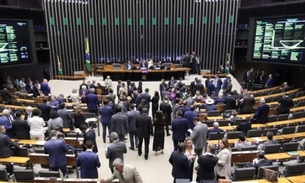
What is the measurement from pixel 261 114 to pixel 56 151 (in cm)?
582

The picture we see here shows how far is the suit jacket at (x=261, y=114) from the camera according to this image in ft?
27.6

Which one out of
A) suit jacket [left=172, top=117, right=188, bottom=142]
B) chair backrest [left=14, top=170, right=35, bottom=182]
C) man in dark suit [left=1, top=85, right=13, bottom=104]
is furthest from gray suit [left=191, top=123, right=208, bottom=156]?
man in dark suit [left=1, top=85, right=13, bottom=104]

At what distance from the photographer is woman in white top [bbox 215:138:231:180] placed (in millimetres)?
5379

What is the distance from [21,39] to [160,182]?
1114 centimetres

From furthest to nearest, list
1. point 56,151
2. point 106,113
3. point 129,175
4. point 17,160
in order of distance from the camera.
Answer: point 106,113 → point 17,160 → point 56,151 → point 129,175

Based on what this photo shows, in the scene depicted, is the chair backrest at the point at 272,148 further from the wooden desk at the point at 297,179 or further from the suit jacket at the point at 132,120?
the suit jacket at the point at 132,120

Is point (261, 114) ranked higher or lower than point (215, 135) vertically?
higher

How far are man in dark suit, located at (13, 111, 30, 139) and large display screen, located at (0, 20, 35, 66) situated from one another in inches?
300

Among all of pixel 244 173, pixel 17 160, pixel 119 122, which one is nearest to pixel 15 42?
pixel 119 122

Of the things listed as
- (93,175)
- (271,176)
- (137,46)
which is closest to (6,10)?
(137,46)

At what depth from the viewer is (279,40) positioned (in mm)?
13094

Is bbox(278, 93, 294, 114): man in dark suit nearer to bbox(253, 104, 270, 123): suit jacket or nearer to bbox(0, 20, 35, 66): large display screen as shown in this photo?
bbox(253, 104, 270, 123): suit jacket

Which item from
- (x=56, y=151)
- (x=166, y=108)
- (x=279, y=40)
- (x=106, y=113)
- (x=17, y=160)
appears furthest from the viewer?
(x=279, y=40)

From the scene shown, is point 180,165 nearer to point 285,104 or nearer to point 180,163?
point 180,163
